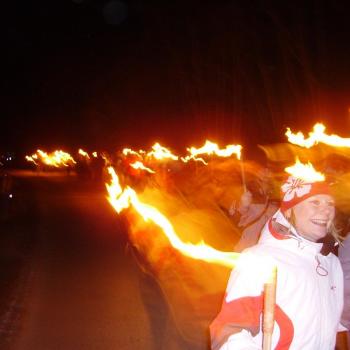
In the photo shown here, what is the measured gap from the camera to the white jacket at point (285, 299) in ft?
9.09

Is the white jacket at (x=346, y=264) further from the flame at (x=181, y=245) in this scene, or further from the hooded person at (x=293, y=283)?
the hooded person at (x=293, y=283)

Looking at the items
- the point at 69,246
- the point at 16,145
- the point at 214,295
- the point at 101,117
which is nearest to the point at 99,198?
the point at 69,246

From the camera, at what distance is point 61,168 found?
208 ft

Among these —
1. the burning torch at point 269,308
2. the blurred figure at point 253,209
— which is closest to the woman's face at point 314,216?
the burning torch at point 269,308

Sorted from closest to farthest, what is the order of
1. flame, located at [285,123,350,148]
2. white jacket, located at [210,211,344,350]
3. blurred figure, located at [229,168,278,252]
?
white jacket, located at [210,211,344,350] < flame, located at [285,123,350,148] < blurred figure, located at [229,168,278,252]

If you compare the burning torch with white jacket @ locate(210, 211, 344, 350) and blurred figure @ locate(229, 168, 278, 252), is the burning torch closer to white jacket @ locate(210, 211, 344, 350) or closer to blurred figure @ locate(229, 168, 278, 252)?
white jacket @ locate(210, 211, 344, 350)

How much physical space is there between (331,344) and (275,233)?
0.60 metres

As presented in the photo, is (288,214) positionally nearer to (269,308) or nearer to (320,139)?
(269,308)

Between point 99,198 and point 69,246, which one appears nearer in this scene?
point 69,246

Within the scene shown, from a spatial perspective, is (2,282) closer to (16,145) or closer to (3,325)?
(3,325)

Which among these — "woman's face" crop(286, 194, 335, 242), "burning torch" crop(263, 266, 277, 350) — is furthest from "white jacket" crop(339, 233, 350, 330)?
"burning torch" crop(263, 266, 277, 350)

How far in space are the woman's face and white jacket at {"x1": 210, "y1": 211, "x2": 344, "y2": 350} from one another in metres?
0.04

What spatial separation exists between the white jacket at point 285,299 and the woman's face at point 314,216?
4 centimetres

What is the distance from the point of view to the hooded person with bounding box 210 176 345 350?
2.78 metres
